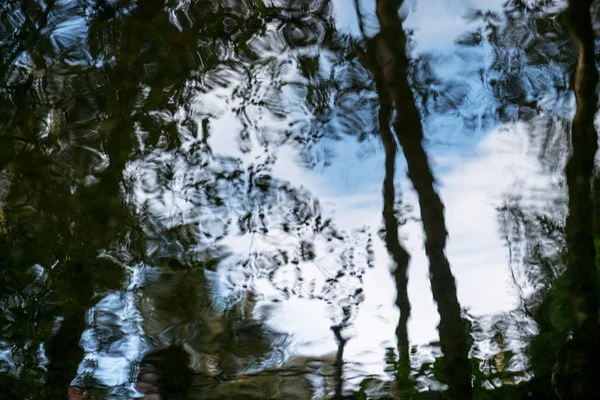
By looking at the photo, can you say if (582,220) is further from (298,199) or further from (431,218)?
(298,199)

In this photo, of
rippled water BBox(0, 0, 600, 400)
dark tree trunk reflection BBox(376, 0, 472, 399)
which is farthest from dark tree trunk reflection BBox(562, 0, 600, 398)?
dark tree trunk reflection BBox(376, 0, 472, 399)

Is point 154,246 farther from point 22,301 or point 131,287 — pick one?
point 22,301

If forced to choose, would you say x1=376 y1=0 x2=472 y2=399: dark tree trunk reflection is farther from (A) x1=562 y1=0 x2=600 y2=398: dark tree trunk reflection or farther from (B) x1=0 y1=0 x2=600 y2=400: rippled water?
(A) x1=562 y1=0 x2=600 y2=398: dark tree trunk reflection

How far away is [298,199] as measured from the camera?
1.17 metres

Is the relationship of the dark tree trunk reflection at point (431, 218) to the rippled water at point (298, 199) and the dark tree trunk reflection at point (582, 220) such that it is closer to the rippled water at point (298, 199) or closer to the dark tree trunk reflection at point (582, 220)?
the rippled water at point (298, 199)

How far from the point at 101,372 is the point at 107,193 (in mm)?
501

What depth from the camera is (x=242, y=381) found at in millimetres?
1207

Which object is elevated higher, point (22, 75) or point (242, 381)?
point (22, 75)

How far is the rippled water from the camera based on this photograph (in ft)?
3.57

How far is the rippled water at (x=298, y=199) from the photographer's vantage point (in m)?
1.09

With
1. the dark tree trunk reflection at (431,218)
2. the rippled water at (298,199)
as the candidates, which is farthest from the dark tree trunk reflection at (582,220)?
the dark tree trunk reflection at (431,218)

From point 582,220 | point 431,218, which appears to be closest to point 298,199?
point 431,218

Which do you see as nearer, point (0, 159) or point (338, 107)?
point (338, 107)

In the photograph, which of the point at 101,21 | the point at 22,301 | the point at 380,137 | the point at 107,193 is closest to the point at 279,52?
the point at 380,137
